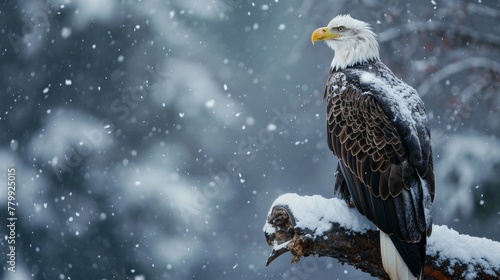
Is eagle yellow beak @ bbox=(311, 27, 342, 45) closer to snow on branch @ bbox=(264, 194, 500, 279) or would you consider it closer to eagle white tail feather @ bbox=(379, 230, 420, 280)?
snow on branch @ bbox=(264, 194, 500, 279)

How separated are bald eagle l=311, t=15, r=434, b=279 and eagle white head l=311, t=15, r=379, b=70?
143mm

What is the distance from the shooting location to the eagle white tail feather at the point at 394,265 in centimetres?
339

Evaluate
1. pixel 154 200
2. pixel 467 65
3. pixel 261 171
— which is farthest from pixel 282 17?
pixel 467 65

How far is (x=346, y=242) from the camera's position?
348 centimetres

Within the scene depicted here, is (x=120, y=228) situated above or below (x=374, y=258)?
above

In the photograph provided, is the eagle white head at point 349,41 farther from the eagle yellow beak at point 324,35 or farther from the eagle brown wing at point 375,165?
the eagle brown wing at point 375,165

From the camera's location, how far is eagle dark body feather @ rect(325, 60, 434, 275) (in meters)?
3.48

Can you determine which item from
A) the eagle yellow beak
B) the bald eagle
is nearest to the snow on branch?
the bald eagle

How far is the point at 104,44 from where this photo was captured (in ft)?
44.1

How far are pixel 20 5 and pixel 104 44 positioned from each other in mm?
1631

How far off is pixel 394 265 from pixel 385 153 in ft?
2.09

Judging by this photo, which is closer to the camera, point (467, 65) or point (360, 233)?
point (360, 233)

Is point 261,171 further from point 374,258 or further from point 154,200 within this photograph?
point 374,258

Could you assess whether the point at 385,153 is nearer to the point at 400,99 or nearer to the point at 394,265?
the point at 400,99
